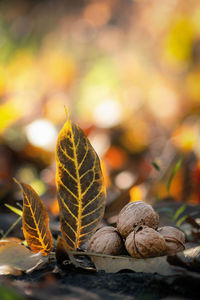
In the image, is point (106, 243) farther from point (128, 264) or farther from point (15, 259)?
point (15, 259)

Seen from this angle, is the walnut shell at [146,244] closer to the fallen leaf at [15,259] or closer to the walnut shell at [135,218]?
the walnut shell at [135,218]

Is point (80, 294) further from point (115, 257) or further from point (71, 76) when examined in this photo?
point (71, 76)

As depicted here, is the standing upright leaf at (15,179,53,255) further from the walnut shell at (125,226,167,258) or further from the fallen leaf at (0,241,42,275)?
the walnut shell at (125,226,167,258)

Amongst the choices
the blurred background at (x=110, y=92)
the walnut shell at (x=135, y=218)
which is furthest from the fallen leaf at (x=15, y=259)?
the blurred background at (x=110, y=92)

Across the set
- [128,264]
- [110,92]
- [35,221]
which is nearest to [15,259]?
[35,221]

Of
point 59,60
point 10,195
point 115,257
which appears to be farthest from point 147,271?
point 59,60
